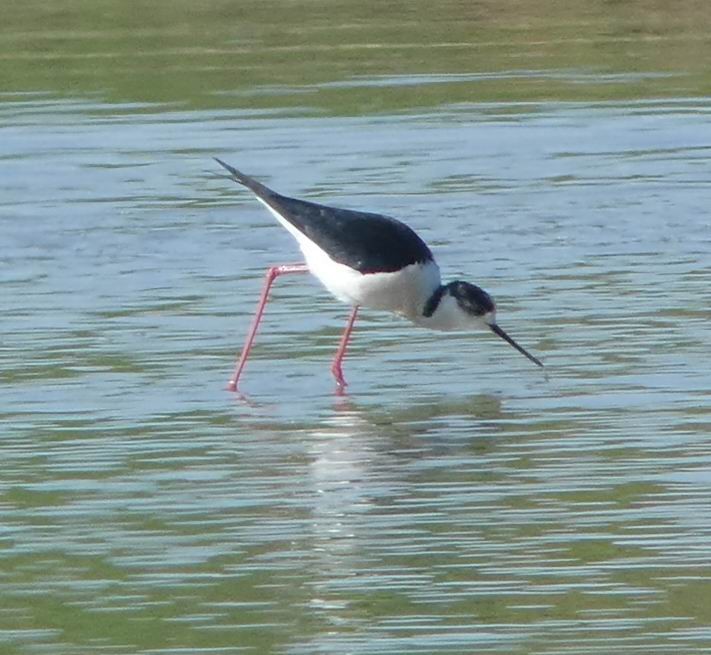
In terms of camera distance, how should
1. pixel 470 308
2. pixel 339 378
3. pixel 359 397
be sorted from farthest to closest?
pixel 470 308 → pixel 339 378 → pixel 359 397

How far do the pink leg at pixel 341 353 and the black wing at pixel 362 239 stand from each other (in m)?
0.26

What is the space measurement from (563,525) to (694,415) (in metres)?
1.74

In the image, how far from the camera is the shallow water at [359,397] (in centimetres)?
782

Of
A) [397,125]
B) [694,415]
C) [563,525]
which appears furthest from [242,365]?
[397,125]

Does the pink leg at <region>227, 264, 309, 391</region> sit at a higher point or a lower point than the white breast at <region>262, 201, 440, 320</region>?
lower

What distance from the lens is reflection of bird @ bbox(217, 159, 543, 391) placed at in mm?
11922

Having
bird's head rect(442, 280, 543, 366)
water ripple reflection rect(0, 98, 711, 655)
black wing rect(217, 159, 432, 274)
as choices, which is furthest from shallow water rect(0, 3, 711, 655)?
black wing rect(217, 159, 432, 274)

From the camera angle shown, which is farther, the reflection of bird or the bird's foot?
the reflection of bird

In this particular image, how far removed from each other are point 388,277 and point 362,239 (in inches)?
9.1

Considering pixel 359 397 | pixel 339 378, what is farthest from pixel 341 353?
pixel 359 397

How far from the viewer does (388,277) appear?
11.9 meters

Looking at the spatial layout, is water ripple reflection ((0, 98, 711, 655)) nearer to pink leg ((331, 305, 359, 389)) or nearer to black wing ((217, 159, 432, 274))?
pink leg ((331, 305, 359, 389))

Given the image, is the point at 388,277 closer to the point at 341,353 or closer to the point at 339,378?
the point at 341,353

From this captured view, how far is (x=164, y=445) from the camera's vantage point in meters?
10.0
